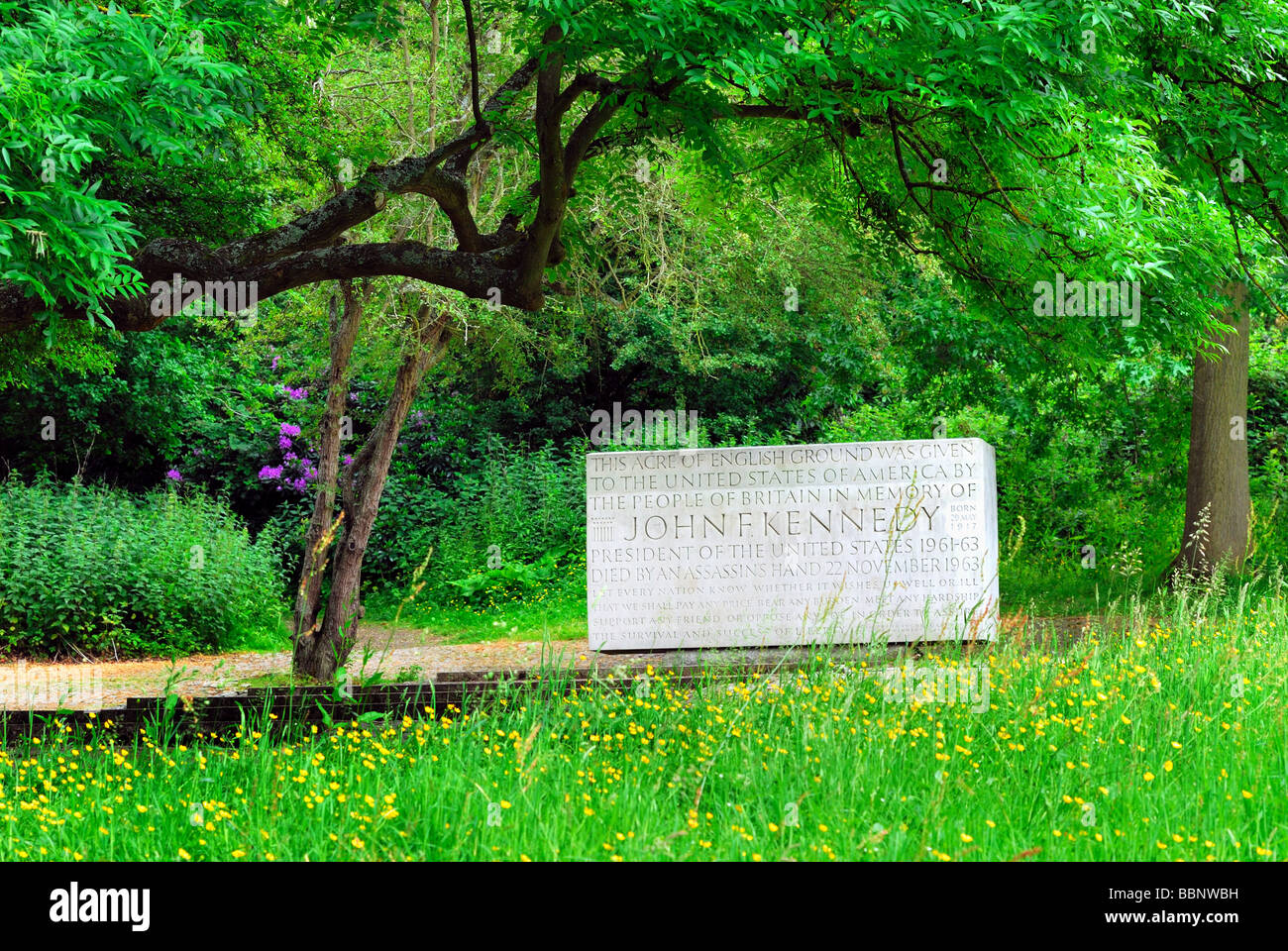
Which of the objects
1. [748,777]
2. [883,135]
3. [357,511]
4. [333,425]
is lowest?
[748,777]

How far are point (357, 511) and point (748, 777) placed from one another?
6.21 metres

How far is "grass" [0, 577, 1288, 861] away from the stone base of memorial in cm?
305

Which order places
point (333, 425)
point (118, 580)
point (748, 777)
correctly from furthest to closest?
point (118, 580), point (333, 425), point (748, 777)

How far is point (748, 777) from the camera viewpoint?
4.42m

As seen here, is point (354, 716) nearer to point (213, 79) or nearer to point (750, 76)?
point (213, 79)

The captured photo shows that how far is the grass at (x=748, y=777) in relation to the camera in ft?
13.1

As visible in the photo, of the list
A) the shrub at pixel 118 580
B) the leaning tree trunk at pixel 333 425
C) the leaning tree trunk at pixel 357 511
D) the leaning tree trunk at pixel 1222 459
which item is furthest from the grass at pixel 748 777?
the shrub at pixel 118 580

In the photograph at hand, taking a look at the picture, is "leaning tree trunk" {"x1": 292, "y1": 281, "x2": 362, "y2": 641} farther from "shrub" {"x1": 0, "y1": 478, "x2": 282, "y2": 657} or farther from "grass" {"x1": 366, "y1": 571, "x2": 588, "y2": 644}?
"shrub" {"x1": 0, "y1": 478, "x2": 282, "y2": 657}

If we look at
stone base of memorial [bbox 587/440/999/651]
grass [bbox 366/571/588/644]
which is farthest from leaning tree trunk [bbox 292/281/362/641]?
grass [bbox 366/571/588/644]

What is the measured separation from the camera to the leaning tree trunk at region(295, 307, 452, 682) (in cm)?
941

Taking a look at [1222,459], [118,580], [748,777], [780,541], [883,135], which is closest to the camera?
[748,777]

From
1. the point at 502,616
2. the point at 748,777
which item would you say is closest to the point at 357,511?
the point at 502,616

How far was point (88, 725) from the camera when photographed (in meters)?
6.38

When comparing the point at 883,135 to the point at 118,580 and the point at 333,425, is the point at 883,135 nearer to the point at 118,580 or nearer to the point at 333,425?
the point at 333,425
